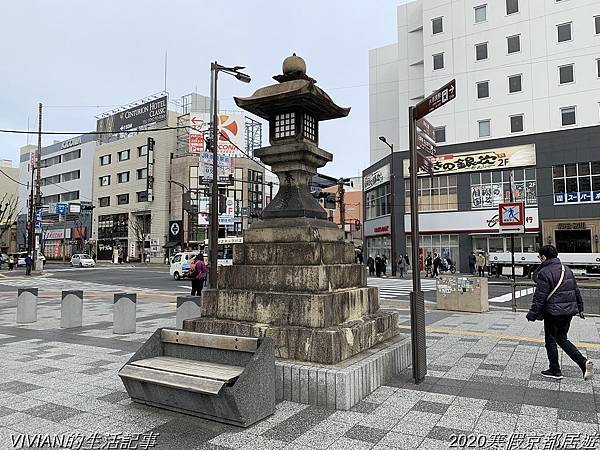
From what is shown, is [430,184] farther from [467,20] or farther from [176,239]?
[176,239]

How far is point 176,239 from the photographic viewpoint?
60.0 meters

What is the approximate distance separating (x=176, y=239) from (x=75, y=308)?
5053 centimetres

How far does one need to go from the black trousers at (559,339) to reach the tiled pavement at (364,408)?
29 cm

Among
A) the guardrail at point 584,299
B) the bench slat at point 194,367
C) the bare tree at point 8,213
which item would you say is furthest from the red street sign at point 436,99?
the bare tree at point 8,213

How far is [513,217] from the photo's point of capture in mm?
13227

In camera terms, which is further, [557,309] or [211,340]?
[557,309]

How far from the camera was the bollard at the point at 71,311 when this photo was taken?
1061 centimetres

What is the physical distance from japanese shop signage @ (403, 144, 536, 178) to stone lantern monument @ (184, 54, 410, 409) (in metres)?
28.8

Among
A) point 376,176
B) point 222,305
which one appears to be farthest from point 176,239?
point 222,305

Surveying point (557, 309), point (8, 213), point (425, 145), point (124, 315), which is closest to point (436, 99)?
point (425, 145)

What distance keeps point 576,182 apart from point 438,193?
32.4ft

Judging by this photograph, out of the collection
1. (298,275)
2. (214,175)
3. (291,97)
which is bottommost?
(298,275)

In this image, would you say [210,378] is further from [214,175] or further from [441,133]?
[441,133]

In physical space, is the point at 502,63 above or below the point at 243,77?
above
